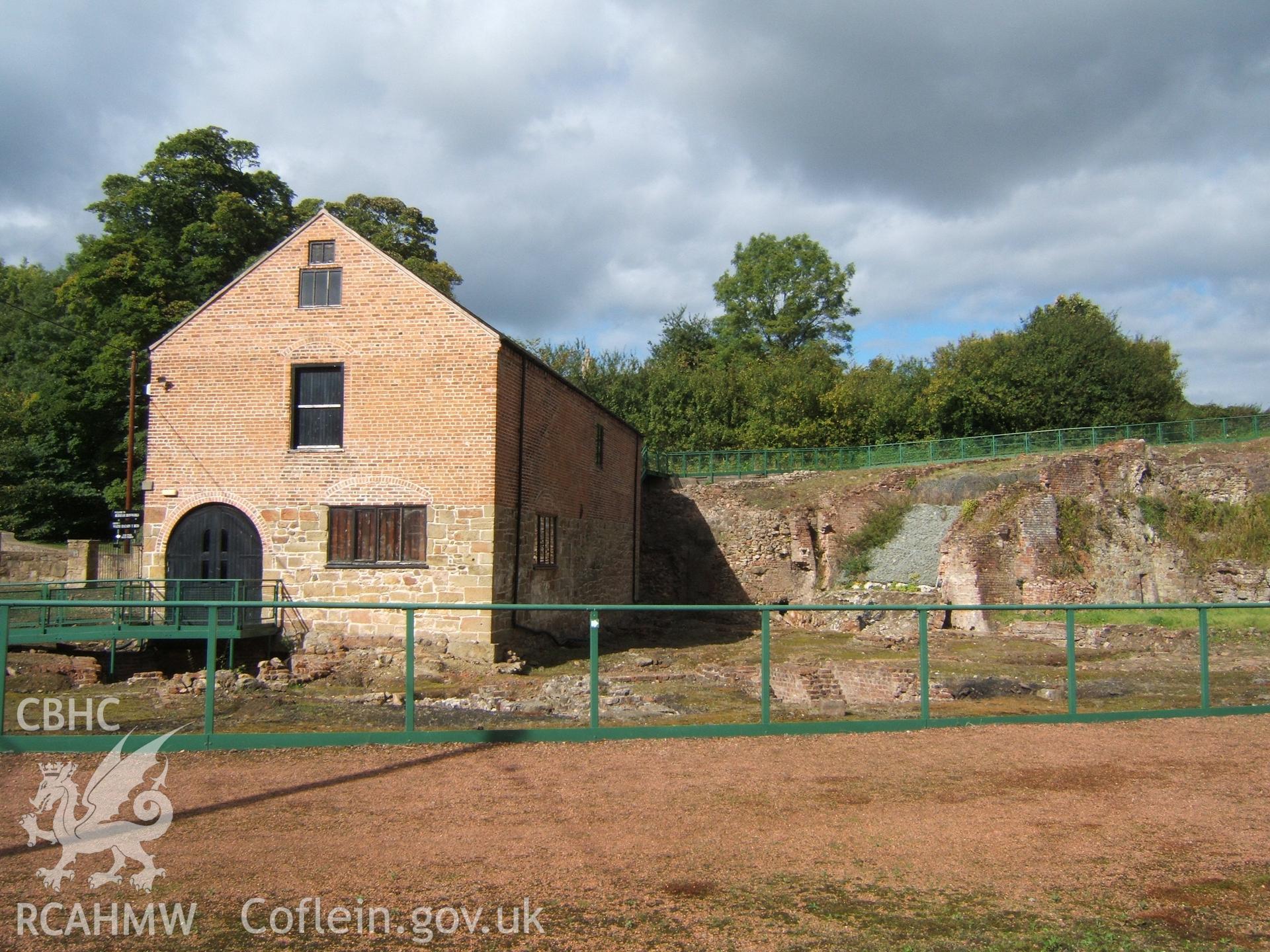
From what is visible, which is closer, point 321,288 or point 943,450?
point 321,288

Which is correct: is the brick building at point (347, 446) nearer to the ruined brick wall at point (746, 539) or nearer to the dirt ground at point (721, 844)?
the dirt ground at point (721, 844)

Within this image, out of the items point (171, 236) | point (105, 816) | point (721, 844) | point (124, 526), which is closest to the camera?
point (721, 844)

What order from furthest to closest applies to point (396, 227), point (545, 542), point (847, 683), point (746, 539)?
point (396, 227)
point (746, 539)
point (545, 542)
point (847, 683)

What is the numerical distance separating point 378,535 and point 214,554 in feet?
11.6

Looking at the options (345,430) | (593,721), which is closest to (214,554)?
(345,430)

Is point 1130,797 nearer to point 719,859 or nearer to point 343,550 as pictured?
point 719,859

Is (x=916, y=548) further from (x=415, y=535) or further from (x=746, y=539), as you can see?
(x=415, y=535)

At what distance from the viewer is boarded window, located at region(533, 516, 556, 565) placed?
19359 mm

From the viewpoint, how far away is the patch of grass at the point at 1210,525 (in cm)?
2375

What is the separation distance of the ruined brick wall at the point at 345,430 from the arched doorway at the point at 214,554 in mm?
207

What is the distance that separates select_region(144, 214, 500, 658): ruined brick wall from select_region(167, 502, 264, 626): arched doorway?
0.68 ft

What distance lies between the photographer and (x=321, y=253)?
18188 millimetres

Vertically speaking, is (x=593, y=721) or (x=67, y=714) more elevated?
(x=593, y=721)

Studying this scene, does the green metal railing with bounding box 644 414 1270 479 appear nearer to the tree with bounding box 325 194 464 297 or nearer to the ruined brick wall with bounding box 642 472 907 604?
the ruined brick wall with bounding box 642 472 907 604
